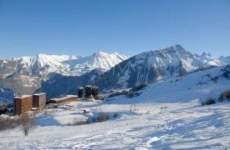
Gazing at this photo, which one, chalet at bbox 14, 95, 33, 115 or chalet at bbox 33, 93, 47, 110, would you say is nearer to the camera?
chalet at bbox 14, 95, 33, 115

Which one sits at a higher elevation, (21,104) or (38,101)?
(38,101)

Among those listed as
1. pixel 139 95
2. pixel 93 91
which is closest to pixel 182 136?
pixel 139 95

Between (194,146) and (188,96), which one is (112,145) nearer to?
(194,146)

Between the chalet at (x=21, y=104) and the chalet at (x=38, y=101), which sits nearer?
the chalet at (x=21, y=104)

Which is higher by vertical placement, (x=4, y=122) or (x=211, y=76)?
(x=211, y=76)

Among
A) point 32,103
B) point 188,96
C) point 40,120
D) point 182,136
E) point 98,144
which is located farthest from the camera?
point 32,103

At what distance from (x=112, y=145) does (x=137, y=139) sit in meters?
1.41

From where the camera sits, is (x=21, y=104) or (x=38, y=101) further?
(x=38, y=101)

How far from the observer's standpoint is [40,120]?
4416 centimetres

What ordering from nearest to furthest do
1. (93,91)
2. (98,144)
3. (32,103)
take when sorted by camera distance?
(98,144) → (32,103) → (93,91)

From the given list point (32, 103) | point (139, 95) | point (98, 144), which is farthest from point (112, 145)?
point (32, 103)

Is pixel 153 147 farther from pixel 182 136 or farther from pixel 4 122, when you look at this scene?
pixel 4 122

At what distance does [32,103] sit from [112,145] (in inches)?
2786

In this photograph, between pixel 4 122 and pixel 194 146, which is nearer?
pixel 194 146
